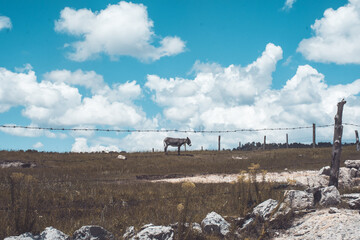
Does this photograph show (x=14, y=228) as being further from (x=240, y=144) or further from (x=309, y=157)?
(x=240, y=144)

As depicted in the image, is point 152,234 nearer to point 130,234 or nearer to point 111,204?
point 130,234

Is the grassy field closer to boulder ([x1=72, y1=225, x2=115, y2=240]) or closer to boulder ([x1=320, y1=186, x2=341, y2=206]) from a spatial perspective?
boulder ([x1=72, y1=225, x2=115, y2=240])

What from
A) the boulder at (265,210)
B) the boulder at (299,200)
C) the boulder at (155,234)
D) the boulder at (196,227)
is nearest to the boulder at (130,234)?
the boulder at (155,234)

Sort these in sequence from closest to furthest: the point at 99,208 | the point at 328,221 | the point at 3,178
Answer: the point at 328,221 < the point at 99,208 < the point at 3,178

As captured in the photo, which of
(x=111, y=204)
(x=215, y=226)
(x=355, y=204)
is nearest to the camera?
(x=215, y=226)

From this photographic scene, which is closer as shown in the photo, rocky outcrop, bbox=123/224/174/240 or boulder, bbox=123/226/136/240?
rocky outcrop, bbox=123/224/174/240

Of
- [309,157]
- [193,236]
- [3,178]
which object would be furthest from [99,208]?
[309,157]

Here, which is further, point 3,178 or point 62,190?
point 3,178

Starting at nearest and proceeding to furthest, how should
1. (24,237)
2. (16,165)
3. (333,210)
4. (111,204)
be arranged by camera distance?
(24,237)
(333,210)
(111,204)
(16,165)

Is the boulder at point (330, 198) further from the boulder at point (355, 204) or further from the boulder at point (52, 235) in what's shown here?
the boulder at point (52, 235)

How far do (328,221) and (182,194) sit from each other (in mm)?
5479

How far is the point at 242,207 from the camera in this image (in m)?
8.40

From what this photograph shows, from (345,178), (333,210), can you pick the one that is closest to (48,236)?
(333,210)

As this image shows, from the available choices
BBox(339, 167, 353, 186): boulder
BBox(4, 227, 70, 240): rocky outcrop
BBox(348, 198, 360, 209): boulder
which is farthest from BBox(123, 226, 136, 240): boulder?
BBox(339, 167, 353, 186): boulder
